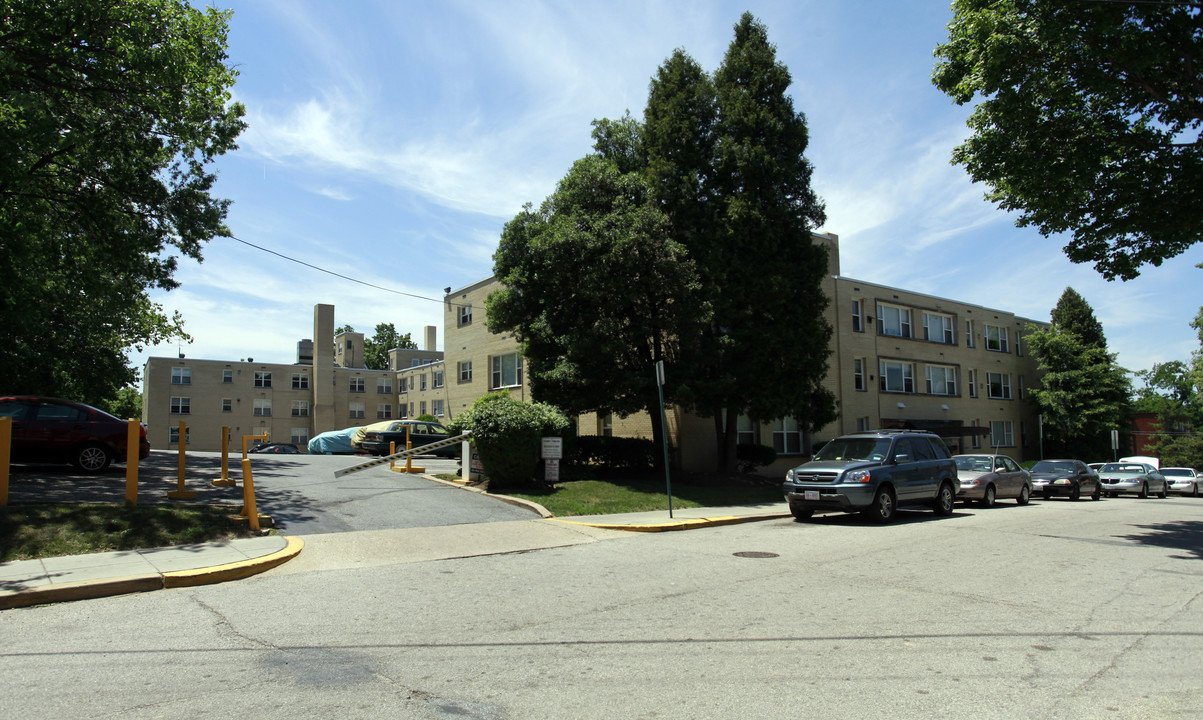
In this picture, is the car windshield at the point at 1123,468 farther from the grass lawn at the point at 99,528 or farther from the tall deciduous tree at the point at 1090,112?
the grass lawn at the point at 99,528

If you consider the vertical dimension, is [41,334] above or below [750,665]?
above

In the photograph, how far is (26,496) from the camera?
452 inches

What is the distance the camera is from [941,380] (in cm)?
3700

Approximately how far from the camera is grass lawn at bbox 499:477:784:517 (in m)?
15.0

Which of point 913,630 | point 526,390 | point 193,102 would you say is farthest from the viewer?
point 526,390

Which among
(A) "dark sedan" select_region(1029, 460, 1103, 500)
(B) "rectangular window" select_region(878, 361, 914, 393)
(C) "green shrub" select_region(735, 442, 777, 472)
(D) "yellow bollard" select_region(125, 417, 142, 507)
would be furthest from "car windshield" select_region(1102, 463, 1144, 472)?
(D) "yellow bollard" select_region(125, 417, 142, 507)

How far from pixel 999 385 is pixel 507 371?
2801cm

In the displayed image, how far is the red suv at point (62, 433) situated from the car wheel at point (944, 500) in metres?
17.1

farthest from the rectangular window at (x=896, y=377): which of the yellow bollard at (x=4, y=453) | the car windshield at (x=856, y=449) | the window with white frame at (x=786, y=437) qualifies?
the yellow bollard at (x=4, y=453)

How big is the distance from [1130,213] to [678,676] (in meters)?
13.4

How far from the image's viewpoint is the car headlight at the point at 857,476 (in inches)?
552

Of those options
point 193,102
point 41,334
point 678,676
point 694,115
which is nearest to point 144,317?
point 41,334

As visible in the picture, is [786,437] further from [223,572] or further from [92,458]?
[223,572]

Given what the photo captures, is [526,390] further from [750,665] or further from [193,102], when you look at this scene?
[750,665]
